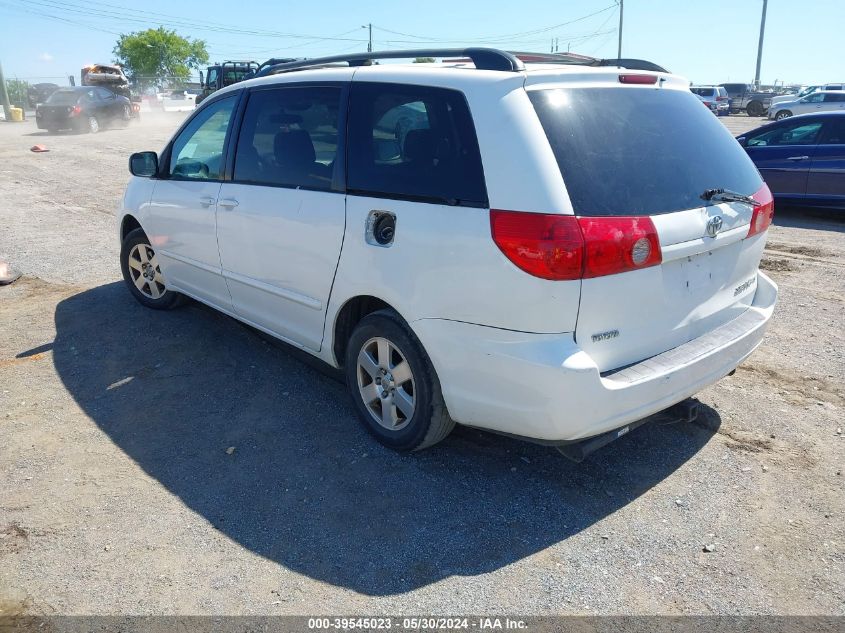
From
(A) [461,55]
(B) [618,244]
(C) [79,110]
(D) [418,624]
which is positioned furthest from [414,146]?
(C) [79,110]

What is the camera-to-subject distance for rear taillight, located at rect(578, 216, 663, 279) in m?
2.86

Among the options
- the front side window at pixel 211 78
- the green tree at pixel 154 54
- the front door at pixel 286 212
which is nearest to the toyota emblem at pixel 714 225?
the front door at pixel 286 212

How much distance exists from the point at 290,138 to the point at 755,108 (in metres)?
44.0

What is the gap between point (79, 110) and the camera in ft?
87.1

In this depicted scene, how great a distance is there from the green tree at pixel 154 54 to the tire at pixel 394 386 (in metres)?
92.2

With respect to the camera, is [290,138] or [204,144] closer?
[290,138]

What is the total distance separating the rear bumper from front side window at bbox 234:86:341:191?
1258mm

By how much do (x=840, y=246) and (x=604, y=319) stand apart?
698 centimetres

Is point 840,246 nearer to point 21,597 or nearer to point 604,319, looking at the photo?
point 604,319

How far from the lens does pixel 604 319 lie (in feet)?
A: 9.75

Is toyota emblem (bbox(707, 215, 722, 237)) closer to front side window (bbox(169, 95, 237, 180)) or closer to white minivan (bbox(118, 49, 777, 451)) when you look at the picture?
white minivan (bbox(118, 49, 777, 451))

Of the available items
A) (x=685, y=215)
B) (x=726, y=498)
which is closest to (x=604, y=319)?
(x=685, y=215)

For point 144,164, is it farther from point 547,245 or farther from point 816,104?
point 816,104

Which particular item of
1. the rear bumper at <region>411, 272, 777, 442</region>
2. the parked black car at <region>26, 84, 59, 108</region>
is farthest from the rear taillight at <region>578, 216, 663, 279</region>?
the parked black car at <region>26, 84, 59, 108</region>
